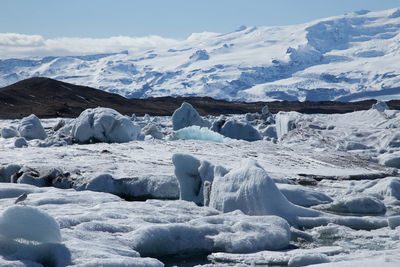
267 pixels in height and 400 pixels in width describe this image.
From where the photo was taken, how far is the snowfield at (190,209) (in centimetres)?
484

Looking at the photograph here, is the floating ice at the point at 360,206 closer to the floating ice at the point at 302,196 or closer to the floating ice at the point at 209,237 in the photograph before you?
the floating ice at the point at 302,196

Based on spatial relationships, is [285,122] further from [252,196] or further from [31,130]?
[252,196]

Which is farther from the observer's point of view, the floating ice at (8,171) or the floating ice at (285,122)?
the floating ice at (285,122)

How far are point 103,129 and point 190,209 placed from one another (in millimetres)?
9073

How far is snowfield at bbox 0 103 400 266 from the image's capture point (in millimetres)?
4836

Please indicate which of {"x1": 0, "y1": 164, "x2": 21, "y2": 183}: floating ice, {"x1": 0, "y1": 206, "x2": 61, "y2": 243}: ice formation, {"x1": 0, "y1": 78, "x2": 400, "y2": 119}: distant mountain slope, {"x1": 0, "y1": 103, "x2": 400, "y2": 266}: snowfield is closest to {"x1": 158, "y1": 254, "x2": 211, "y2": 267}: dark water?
{"x1": 0, "y1": 103, "x2": 400, "y2": 266}: snowfield

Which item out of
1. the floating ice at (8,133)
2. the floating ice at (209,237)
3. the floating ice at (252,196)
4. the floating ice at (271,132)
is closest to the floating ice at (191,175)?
the floating ice at (252,196)

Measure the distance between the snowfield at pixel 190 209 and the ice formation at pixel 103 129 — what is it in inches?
73.6

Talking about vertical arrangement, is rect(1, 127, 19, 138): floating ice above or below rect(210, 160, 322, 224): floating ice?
below

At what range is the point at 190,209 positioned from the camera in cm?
733

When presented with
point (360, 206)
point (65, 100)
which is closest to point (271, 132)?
point (360, 206)

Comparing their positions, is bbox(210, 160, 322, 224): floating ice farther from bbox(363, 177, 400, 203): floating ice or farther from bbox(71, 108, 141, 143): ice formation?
bbox(71, 108, 141, 143): ice formation

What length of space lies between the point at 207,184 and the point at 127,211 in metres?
1.82

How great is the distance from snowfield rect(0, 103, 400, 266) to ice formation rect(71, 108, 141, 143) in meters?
1.87
